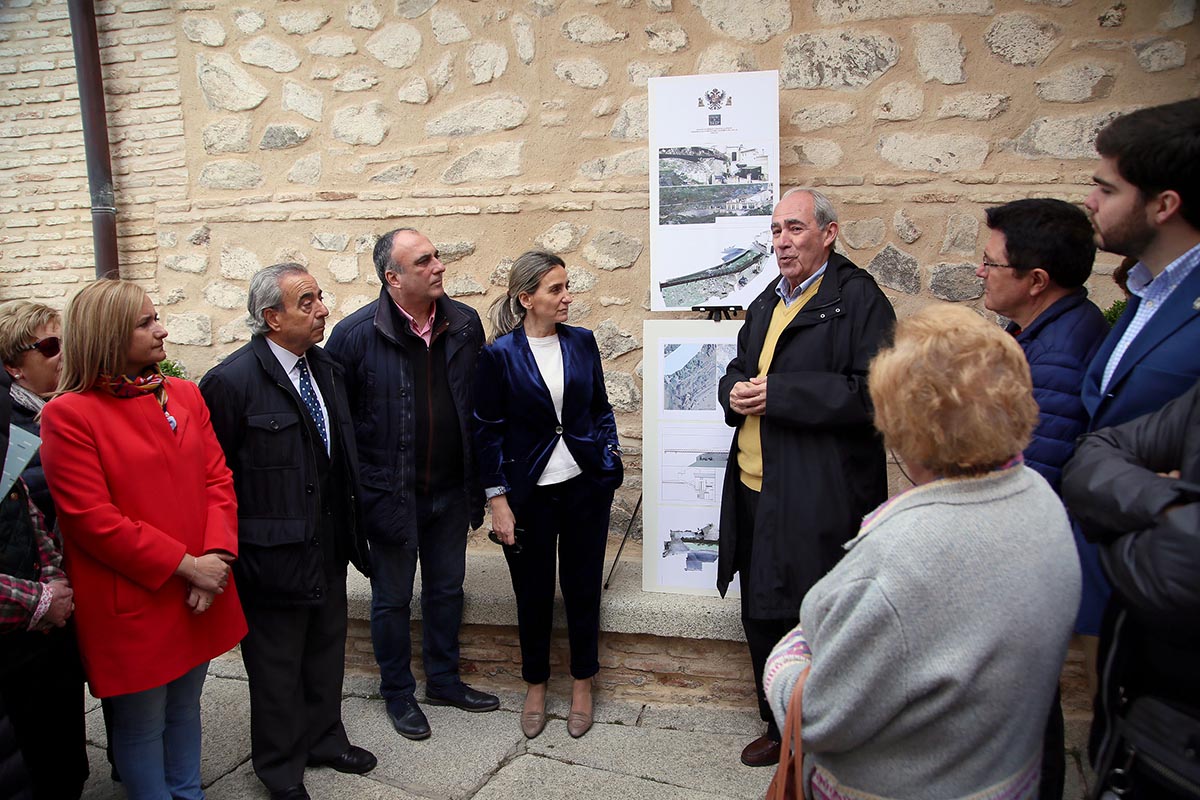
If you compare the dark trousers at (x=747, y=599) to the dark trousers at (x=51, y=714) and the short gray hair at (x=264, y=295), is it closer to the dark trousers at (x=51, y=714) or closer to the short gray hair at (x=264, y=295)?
the short gray hair at (x=264, y=295)

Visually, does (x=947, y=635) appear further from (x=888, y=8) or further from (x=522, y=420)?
(x=888, y=8)

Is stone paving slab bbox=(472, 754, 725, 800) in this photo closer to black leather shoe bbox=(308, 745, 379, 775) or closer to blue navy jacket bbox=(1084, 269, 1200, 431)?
black leather shoe bbox=(308, 745, 379, 775)

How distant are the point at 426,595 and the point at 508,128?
8.09 ft

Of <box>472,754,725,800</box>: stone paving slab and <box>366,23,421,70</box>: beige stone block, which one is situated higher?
<box>366,23,421,70</box>: beige stone block

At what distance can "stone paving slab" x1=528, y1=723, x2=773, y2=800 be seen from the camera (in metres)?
3.04

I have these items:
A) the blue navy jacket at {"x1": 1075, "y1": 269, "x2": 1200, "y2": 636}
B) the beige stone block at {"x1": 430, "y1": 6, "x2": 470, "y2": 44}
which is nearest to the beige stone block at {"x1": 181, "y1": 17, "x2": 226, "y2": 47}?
the beige stone block at {"x1": 430, "y1": 6, "x2": 470, "y2": 44}

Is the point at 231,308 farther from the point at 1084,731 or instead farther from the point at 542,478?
the point at 1084,731

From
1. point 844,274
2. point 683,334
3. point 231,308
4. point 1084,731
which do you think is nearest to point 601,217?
point 683,334

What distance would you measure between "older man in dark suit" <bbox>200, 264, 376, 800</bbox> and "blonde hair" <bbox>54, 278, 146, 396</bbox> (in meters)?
0.39

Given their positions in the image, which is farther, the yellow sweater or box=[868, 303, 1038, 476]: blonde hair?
the yellow sweater

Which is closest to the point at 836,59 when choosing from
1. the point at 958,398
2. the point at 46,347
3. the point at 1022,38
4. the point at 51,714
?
the point at 1022,38

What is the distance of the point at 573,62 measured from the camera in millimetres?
4414

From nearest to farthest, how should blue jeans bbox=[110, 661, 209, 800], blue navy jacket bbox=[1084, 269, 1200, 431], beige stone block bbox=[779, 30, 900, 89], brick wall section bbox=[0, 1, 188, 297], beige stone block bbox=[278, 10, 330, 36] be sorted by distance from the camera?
1. blue navy jacket bbox=[1084, 269, 1200, 431]
2. blue jeans bbox=[110, 661, 209, 800]
3. beige stone block bbox=[779, 30, 900, 89]
4. beige stone block bbox=[278, 10, 330, 36]
5. brick wall section bbox=[0, 1, 188, 297]

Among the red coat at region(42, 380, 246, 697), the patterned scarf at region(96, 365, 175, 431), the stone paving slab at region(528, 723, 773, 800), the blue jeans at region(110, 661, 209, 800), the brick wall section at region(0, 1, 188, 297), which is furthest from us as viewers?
the brick wall section at region(0, 1, 188, 297)
